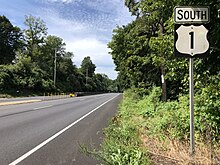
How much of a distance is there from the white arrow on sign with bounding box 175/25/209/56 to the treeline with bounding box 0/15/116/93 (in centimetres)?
5206

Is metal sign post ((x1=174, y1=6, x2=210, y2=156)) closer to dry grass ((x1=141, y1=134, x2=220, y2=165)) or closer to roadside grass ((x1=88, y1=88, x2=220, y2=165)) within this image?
dry grass ((x1=141, y1=134, x2=220, y2=165))

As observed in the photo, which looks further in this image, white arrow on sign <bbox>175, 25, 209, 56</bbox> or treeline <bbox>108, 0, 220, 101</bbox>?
treeline <bbox>108, 0, 220, 101</bbox>

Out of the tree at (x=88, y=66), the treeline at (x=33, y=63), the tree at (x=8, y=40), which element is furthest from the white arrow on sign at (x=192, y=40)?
the tree at (x=88, y=66)

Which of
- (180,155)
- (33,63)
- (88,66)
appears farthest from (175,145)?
(88,66)

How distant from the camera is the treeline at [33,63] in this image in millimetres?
61375

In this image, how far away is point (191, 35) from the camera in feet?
15.0

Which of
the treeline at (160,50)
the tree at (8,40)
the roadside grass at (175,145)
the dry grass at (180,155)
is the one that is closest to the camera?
the dry grass at (180,155)

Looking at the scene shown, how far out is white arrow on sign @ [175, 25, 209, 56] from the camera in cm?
455

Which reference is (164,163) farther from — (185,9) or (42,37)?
(42,37)

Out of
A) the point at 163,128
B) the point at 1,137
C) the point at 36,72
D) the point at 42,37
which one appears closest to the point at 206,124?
the point at 163,128

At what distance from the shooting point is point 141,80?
81.9ft

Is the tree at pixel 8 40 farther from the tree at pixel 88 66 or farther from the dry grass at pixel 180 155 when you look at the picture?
the dry grass at pixel 180 155

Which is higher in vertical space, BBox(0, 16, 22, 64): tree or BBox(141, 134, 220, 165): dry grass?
BBox(0, 16, 22, 64): tree

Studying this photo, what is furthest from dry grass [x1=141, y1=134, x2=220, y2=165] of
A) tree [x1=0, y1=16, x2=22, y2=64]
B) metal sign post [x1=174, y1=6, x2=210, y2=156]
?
tree [x1=0, y1=16, x2=22, y2=64]
